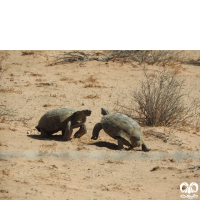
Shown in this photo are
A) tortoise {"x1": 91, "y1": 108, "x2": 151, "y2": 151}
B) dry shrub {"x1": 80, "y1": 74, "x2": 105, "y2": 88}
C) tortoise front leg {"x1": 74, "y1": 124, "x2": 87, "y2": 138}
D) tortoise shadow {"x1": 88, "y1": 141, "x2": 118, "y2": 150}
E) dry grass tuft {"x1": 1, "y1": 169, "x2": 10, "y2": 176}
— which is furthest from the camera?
dry shrub {"x1": 80, "y1": 74, "x2": 105, "y2": 88}

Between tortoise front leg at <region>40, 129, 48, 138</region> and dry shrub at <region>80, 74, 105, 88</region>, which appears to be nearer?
tortoise front leg at <region>40, 129, 48, 138</region>

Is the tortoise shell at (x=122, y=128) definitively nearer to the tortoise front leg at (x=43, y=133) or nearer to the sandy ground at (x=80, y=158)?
the sandy ground at (x=80, y=158)

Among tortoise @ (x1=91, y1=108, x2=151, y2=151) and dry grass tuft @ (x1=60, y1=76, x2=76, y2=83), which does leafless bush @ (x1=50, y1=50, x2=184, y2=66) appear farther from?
tortoise @ (x1=91, y1=108, x2=151, y2=151)

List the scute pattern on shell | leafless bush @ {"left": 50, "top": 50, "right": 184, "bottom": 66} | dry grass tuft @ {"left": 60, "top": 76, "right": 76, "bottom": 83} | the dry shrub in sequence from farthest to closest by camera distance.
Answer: leafless bush @ {"left": 50, "top": 50, "right": 184, "bottom": 66} → dry grass tuft @ {"left": 60, "top": 76, "right": 76, "bottom": 83} → the dry shrub → the scute pattern on shell

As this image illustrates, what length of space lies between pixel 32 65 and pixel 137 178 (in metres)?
10.4

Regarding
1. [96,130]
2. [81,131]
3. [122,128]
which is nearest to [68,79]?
[81,131]

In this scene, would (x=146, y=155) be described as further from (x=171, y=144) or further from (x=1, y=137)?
(x=1, y=137)

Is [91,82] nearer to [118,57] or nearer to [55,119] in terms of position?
[118,57]

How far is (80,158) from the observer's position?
20.7ft

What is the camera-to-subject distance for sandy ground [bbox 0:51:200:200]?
15.2 feet

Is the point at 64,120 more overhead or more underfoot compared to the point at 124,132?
more overhead

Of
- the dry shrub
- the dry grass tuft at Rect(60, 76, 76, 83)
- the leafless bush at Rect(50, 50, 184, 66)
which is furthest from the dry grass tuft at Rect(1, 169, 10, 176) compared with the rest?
the leafless bush at Rect(50, 50, 184, 66)

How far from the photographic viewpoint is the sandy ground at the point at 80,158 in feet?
15.2

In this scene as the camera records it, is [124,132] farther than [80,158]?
Yes
